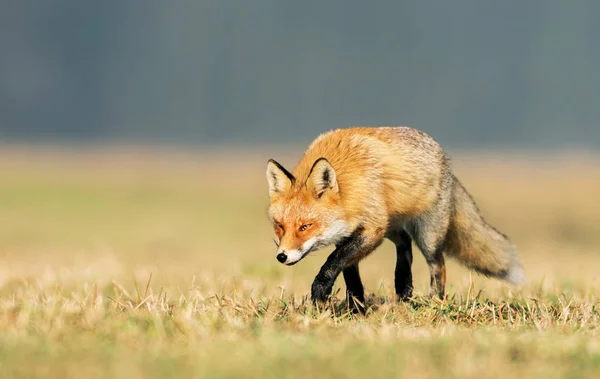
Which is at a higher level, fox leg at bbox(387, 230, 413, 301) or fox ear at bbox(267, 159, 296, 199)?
fox ear at bbox(267, 159, 296, 199)

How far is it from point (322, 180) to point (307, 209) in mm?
279

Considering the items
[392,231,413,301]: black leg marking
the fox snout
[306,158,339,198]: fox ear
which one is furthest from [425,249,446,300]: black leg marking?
the fox snout

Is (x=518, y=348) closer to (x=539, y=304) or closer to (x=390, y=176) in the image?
(x=539, y=304)

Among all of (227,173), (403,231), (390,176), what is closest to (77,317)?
(390,176)

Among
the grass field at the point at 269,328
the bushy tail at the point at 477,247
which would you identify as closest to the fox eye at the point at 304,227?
the grass field at the point at 269,328

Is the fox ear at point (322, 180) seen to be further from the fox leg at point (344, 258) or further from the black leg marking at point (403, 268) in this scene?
the black leg marking at point (403, 268)

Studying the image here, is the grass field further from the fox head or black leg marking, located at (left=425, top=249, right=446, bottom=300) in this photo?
the fox head

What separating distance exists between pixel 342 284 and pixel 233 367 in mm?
7296

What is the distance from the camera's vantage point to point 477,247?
8.34 meters

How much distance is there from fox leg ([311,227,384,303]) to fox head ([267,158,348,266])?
0.34ft

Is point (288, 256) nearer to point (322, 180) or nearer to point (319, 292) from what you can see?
point (319, 292)

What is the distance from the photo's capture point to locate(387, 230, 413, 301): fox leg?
25.8 ft

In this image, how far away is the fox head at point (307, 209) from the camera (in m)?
6.52

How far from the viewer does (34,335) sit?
15.9 ft
